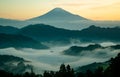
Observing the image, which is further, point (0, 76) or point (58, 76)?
Answer: point (0, 76)

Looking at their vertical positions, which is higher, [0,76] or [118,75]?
[0,76]

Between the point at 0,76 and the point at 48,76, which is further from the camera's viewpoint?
the point at 0,76

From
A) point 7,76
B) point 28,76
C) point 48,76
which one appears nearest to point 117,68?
point 48,76

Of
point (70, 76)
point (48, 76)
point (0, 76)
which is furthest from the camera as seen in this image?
point (0, 76)

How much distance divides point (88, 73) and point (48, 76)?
13738 millimetres

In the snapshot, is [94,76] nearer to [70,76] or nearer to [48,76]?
[70,76]

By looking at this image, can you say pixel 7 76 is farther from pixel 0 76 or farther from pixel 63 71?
pixel 63 71

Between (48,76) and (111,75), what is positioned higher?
(48,76)

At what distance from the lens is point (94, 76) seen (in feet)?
250

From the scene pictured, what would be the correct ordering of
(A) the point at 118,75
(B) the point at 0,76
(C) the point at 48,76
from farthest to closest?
(B) the point at 0,76 < (C) the point at 48,76 < (A) the point at 118,75

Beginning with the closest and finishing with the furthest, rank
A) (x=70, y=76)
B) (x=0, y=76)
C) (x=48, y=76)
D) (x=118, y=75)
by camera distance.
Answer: (x=118, y=75)
(x=70, y=76)
(x=48, y=76)
(x=0, y=76)

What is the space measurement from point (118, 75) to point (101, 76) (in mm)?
19001

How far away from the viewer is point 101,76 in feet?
252

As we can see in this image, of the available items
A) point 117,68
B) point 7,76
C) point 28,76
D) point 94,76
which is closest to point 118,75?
point 117,68
